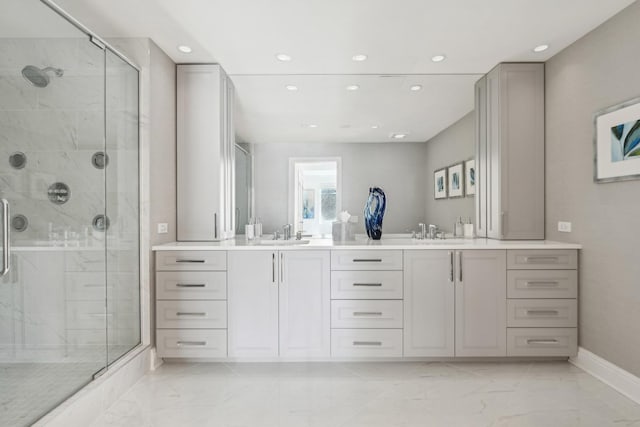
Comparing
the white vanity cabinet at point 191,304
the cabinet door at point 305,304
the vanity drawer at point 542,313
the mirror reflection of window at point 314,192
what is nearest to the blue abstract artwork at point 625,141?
the vanity drawer at point 542,313

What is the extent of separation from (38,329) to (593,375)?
3366mm

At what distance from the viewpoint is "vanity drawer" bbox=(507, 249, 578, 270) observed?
2520 mm

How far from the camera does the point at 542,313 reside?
2.54 m

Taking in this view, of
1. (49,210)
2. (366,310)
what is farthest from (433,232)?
(49,210)

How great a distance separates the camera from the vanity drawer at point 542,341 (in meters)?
2.53

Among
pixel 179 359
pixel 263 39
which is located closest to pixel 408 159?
pixel 263 39

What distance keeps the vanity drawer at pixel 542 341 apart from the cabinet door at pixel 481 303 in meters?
0.07

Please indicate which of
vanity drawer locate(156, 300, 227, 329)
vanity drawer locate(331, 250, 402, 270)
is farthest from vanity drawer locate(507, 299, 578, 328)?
vanity drawer locate(156, 300, 227, 329)

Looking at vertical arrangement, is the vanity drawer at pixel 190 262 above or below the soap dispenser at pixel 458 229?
below

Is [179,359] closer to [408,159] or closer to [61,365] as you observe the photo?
[61,365]

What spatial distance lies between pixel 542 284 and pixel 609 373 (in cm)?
64

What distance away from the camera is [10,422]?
155 cm

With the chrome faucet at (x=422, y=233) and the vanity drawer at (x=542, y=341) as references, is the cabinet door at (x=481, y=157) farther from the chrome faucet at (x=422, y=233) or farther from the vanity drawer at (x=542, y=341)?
the vanity drawer at (x=542, y=341)

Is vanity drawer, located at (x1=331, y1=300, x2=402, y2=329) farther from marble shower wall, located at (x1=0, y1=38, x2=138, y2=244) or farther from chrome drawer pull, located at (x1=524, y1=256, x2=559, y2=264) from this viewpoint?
marble shower wall, located at (x1=0, y1=38, x2=138, y2=244)
